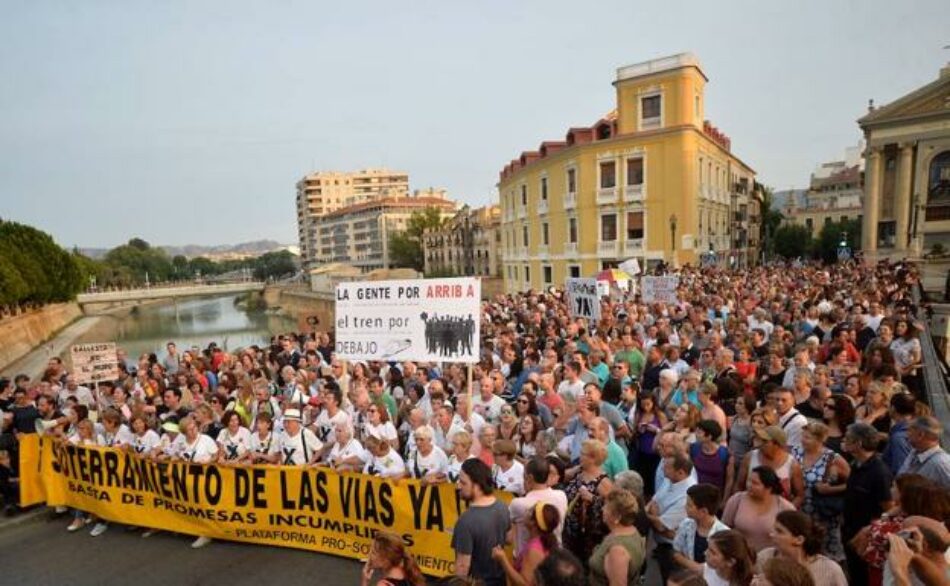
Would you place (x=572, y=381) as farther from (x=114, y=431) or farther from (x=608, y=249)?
(x=608, y=249)

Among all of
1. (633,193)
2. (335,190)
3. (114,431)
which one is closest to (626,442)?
(114,431)

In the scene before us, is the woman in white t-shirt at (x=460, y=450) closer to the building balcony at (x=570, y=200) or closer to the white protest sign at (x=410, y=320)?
the white protest sign at (x=410, y=320)

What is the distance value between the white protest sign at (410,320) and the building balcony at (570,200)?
99.4ft

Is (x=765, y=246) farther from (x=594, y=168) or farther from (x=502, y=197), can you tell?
(x=594, y=168)

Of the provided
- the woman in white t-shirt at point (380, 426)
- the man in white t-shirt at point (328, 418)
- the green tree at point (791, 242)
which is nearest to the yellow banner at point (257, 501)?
the woman in white t-shirt at point (380, 426)

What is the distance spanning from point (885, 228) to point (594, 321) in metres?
43.0

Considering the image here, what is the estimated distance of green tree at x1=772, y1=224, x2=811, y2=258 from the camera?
7100 cm

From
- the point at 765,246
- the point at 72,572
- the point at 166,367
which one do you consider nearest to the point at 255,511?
the point at 72,572

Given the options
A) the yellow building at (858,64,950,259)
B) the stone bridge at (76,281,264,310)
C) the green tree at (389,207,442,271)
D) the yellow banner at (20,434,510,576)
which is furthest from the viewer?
the green tree at (389,207,442,271)

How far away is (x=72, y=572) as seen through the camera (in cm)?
579

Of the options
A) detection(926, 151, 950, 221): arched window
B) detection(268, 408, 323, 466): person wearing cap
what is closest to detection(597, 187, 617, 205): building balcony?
detection(926, 151, 950, 221): arched window

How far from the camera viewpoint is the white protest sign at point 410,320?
674 cm

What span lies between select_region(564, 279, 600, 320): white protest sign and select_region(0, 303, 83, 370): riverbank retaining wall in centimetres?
3415

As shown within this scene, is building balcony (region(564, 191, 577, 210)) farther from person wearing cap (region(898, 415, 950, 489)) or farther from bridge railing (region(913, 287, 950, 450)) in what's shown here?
person wearing cap (region(898, 415, 950, 489))
